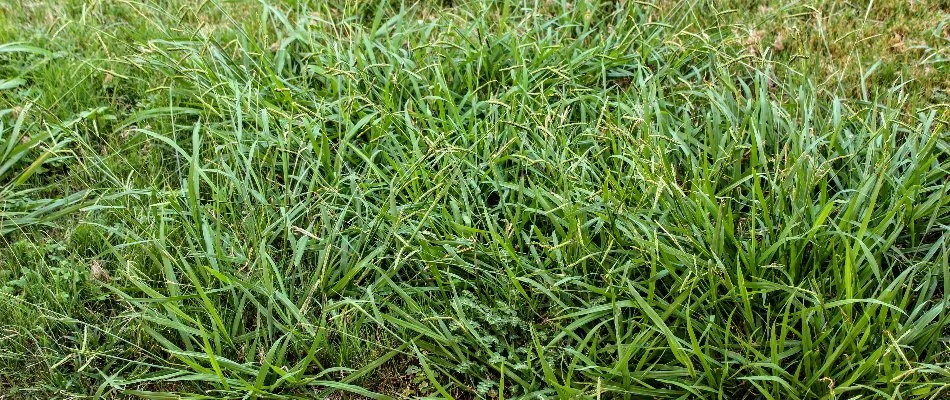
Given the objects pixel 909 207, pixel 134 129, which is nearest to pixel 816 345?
pixel 909 207

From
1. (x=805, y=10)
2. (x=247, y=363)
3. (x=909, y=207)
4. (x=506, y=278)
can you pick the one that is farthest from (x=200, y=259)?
(x=805, y=10)

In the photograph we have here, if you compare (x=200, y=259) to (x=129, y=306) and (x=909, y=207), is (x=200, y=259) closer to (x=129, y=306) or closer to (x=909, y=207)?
(x=129, y=306)

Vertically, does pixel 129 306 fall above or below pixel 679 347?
below

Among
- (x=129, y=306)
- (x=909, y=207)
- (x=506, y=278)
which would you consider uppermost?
(x=909, y=207)

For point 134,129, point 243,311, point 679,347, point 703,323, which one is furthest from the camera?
point 134,129

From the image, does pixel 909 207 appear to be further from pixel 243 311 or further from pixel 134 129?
pixel 134 129

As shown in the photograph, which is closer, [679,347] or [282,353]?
[679,347]

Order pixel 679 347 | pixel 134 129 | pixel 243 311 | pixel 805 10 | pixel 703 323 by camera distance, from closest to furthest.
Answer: pixel 679 347, pixel 703 323, pixel 243 311, pixel 134 129, pixel 805 10
